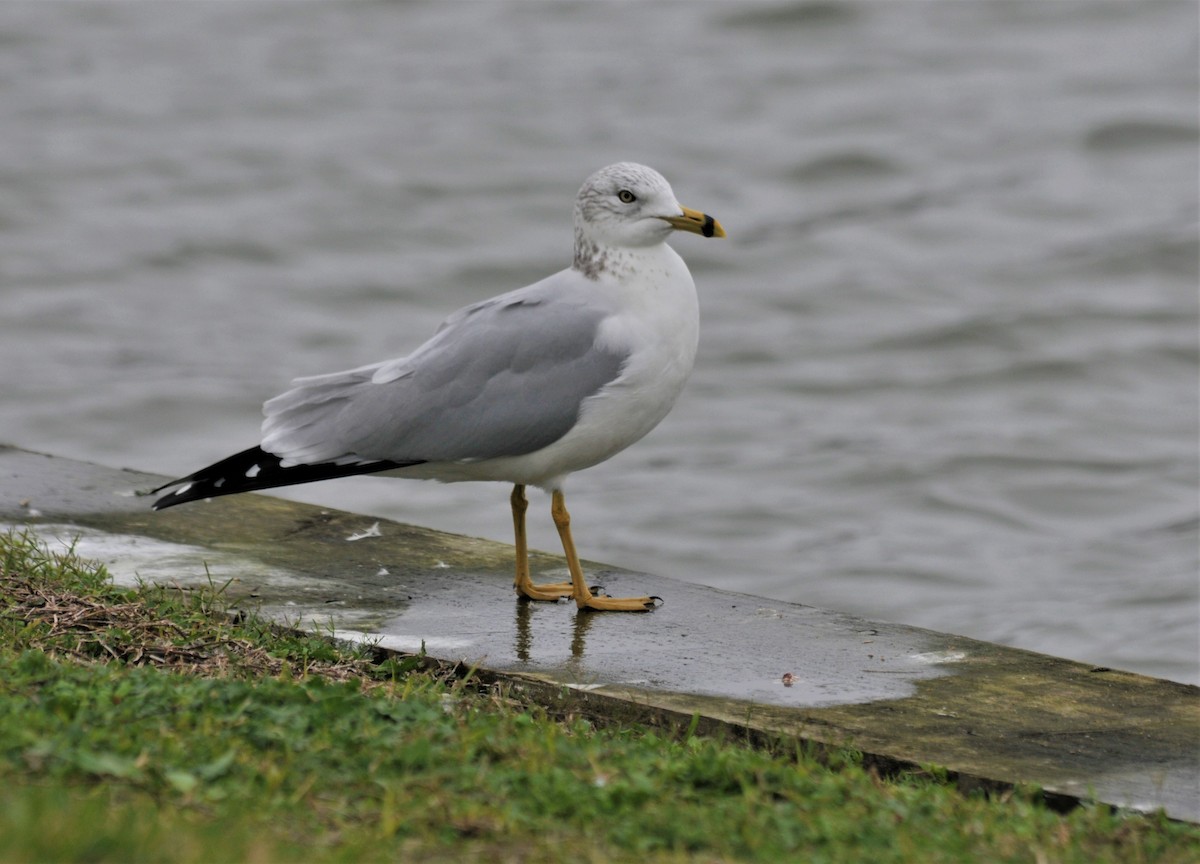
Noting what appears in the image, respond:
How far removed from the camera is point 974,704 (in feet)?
15.3

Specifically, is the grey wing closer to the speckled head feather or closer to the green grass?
the speckled head feather

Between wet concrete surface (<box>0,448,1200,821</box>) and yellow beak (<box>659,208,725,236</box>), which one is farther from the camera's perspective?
yellow beak (<box>659,208,725,236</box>)

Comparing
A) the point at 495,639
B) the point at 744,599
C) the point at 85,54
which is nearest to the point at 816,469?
the point at 744,599

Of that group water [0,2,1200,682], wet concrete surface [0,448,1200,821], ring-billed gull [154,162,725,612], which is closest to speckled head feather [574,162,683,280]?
ring-billed gull [154,162,725,612]

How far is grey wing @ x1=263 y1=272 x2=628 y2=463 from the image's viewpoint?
5.36 meters

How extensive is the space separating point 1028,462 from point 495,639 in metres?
6.44

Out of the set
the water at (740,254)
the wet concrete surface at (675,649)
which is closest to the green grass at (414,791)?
the wet concrete surface at (675,649)

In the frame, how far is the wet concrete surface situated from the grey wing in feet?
1.52

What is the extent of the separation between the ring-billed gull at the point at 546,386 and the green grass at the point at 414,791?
3.64 feet

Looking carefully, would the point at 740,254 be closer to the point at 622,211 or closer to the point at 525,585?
the point at 622,211

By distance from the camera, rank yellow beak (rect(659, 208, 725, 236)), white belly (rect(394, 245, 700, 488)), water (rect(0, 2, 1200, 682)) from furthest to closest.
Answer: water (rect(0, 2, 1200, 682)), yellow beak (rect(659, 208, 725, 236)), white belly (rect(394, 245, 700, 488))

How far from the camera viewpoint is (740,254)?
1485 centimetres

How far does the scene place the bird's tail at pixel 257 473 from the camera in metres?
5.40

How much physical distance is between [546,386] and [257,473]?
93 cm
